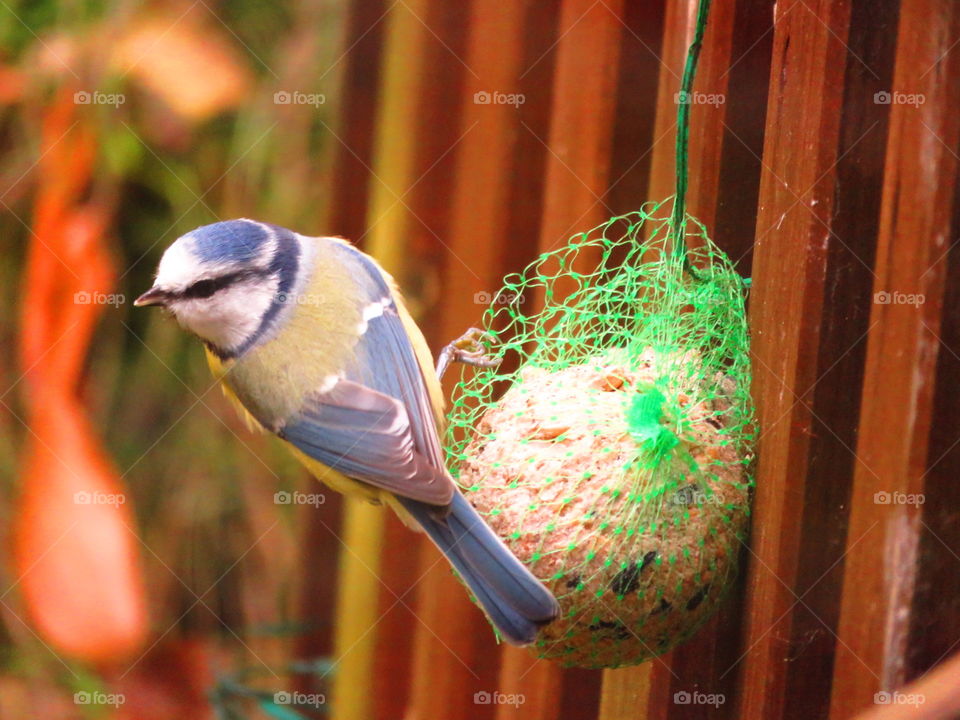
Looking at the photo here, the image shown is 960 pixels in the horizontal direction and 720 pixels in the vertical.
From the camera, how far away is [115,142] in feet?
7.66

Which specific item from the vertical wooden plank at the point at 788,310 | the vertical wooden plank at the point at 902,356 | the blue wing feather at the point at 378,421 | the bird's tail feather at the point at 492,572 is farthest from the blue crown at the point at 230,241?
the vertical wooden plank at the point at 902,356

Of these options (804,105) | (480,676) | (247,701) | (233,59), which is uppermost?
(233,59)

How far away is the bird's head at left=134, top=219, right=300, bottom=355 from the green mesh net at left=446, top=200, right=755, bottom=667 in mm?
373

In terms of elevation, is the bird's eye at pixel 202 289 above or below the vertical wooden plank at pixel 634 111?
below

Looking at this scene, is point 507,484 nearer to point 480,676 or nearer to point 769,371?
point 769,371

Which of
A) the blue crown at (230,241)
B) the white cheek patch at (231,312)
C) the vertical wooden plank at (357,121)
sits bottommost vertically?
the white cheek patch at (231,312)

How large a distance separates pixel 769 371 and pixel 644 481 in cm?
25

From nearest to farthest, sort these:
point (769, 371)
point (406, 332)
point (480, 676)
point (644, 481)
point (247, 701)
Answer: point (644, 481)
point (769, 371)
point (406, 332)
point (480, 676)
point (247, 701)

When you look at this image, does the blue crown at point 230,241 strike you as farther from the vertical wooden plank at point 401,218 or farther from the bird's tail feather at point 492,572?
the vertical wooden plank at point 401,218

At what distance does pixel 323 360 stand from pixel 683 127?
582 millimetres

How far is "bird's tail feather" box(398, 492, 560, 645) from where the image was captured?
1109 millimetres

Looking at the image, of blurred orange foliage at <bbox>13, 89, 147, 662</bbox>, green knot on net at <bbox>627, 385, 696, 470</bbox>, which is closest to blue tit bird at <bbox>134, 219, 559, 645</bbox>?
green knot on net at <bbox>627, 385, 696, 470</bbox>

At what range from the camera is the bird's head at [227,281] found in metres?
1.37

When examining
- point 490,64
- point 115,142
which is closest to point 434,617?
point 490,64
